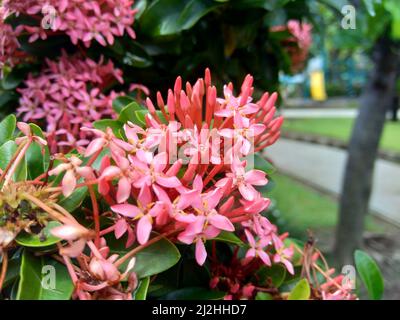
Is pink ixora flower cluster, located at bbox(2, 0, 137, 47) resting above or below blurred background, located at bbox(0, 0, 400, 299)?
above

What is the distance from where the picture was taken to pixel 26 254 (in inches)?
27.3

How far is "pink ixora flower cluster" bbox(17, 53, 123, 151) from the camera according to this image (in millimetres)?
1135

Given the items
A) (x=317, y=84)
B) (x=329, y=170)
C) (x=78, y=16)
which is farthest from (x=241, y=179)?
(x=317, y=84)

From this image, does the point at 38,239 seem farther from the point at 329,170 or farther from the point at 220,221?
the point at 329,170

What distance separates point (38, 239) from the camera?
0.67 meters

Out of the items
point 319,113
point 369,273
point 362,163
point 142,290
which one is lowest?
point 319,113

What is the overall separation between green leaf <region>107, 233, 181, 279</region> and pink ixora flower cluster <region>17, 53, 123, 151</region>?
44 cm

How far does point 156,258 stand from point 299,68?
1573mm

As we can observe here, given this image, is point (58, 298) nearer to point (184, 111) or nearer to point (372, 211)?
point (184, 111)

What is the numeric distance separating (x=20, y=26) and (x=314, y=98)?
1547 cm

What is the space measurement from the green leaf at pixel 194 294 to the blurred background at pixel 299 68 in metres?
0.25

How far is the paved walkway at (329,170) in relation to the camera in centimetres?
536

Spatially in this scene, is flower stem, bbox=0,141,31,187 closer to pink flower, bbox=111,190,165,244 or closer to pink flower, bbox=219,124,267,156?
pink flower, bbox=111,190,165,244

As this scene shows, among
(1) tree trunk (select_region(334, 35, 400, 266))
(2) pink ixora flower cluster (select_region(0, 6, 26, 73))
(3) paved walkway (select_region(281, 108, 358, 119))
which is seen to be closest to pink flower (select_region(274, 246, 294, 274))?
(2) pink ixora flower cluster (select_region(0, 6, 26, 73))
